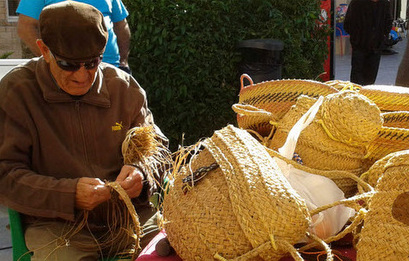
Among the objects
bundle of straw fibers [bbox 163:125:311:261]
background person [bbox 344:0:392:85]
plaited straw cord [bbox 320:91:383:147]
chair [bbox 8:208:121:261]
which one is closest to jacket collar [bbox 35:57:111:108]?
chair [bbox 8:208:121:261]

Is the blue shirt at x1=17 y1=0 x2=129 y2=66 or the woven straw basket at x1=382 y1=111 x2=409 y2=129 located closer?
the woven straw basket at x1=382 y1=111 x2=409 y2=129

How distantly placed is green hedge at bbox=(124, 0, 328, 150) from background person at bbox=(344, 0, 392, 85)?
1.82 metres

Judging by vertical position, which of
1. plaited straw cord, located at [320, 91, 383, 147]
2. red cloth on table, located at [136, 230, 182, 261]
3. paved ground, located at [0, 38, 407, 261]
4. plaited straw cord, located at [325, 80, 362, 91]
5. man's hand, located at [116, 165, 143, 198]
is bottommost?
paved ground, located at [0, 38, 407, 261]

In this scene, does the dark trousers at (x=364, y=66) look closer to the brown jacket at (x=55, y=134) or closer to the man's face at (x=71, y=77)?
the brown jacket at (x=55, y=134)

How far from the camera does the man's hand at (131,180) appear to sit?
2080mm

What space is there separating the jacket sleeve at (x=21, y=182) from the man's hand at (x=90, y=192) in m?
0.03

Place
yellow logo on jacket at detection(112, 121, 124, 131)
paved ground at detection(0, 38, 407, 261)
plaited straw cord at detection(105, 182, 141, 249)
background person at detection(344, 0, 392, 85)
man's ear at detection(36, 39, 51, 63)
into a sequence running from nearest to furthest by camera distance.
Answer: plaited straw cord at detection(105, 182, 141, 249)
man's ear at detection(36, 39, 51, 63)
yellow logo on jacket at detection(112, 121, 124, 131)
paved ground at detection(0, 38, 407, 261)
background person at detection(344, 0, 392, 85)

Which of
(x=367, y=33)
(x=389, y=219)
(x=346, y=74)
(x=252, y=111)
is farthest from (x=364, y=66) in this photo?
(x=389, y=219)

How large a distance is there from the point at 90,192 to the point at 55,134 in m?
0.32

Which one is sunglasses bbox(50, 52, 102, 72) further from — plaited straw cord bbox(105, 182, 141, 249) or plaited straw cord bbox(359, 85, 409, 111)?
plaited straw cord bbox(359, 85, 409, 111)

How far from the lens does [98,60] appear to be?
209 centimetres

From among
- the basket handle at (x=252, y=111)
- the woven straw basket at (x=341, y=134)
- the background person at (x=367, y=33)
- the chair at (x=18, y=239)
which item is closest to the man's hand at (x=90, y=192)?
the chair at (x=18, y=239)

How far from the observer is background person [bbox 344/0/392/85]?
24.3ft

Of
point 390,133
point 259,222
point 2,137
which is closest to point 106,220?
point 2,137
